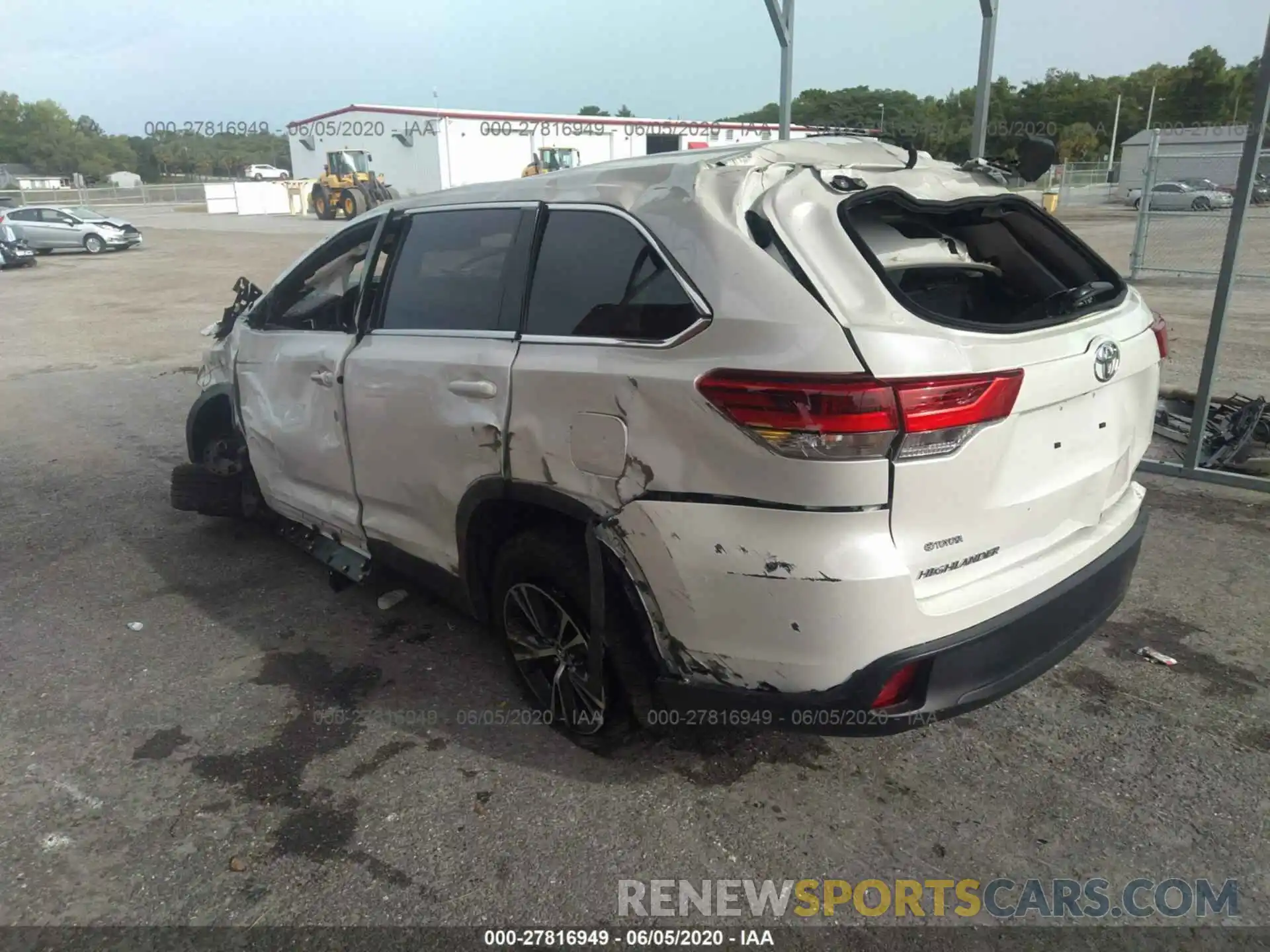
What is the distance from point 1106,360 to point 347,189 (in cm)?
3840

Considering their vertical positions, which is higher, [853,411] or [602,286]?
[602,286]

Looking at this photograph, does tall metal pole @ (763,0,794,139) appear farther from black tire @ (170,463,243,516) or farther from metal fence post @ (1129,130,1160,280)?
metal fence post @ (1129,130,1160,280)

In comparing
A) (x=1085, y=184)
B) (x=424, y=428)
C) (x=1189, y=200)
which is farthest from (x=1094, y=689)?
(x=1085, y=184)

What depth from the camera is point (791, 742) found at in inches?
119

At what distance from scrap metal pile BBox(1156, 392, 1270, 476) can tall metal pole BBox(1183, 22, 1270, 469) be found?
11cm

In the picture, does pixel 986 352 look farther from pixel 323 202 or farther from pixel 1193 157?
pixel 323 202

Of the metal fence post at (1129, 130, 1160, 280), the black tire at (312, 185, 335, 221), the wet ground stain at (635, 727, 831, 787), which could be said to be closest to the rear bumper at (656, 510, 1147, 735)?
the wet ground stain at (635, 727, 831, 787)

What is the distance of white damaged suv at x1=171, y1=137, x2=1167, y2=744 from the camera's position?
2133mm

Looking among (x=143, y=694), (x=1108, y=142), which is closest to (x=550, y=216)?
(x=143, y=694)

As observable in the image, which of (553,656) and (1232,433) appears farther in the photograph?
(1232,433)

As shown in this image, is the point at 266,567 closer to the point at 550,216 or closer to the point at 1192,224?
the point at 550,216

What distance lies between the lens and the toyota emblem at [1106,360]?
8.21 feet

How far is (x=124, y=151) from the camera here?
88.7 meters

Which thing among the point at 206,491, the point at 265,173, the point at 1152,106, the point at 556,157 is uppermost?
the point at 1152,106
